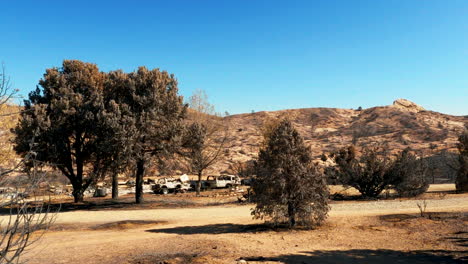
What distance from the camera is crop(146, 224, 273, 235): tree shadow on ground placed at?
14016 millimetres

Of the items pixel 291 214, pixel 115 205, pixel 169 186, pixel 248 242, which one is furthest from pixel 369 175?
pixel 169 186

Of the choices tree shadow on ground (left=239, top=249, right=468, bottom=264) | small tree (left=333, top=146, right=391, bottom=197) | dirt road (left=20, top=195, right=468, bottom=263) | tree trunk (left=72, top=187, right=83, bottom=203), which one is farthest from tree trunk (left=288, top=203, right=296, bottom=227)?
tree trunk (left=72, top=187, right=83, bottom=203)

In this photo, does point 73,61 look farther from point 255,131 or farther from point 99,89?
point 255,131

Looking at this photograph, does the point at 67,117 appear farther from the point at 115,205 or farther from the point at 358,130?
the point at 358,130

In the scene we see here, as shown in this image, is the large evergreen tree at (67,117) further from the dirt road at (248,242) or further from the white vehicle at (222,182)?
the white vehicle at (222,182)

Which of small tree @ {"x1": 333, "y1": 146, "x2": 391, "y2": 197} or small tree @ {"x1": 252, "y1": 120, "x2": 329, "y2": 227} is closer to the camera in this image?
small tree @ {"x1": 252, "y1": 120, "x2": 329, "y2": 227}

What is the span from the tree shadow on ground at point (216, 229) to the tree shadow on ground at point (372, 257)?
4.36m

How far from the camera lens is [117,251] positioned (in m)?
11.1

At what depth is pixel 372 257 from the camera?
9.42m

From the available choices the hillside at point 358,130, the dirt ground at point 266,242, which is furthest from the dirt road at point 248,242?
the hillside at point 358,130

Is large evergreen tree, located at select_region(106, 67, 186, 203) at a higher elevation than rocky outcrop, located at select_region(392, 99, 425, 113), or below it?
below

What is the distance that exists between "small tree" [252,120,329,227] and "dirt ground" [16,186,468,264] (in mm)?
788

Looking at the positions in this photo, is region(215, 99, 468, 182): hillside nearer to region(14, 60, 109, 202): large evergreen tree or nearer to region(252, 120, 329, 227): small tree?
region(14, 60, 109, 202): large evergreen tree

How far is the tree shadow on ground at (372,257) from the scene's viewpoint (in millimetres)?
8930
